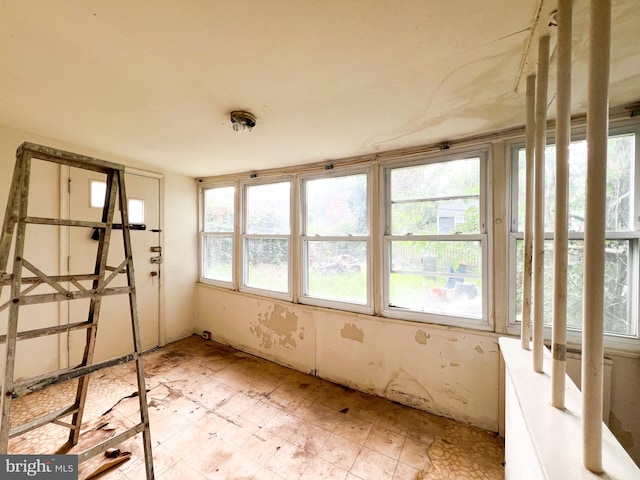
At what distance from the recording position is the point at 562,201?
0.82 metres

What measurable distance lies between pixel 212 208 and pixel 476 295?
11.4 ft

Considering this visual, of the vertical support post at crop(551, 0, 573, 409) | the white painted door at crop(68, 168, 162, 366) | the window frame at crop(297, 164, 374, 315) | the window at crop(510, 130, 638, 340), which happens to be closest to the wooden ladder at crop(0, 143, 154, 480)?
the white painted door at crop(68, 168, 162, 366)

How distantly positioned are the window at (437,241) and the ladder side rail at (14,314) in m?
2.31

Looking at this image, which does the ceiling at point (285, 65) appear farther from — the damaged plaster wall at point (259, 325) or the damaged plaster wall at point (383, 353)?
the damaged plaster wall at point (259, 325)

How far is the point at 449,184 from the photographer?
6.81ft

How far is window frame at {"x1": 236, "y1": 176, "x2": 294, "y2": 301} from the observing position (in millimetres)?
2850

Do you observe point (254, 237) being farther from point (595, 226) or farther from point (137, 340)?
point (595, 226)

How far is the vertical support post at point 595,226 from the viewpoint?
618 mm

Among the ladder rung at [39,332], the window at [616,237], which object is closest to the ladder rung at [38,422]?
the ladder rung at [39,332]

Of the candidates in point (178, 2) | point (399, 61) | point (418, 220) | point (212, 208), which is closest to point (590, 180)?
point (399, 61)

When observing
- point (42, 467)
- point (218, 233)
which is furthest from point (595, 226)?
point (218, 233)

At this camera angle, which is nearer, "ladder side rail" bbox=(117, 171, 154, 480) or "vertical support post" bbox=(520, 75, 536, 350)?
"vertical support post" bbox=(520, 75, 536, 350)

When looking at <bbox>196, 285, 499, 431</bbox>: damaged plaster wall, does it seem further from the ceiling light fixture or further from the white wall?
the ceiling light fixture

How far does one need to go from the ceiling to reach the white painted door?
706 millimetres
